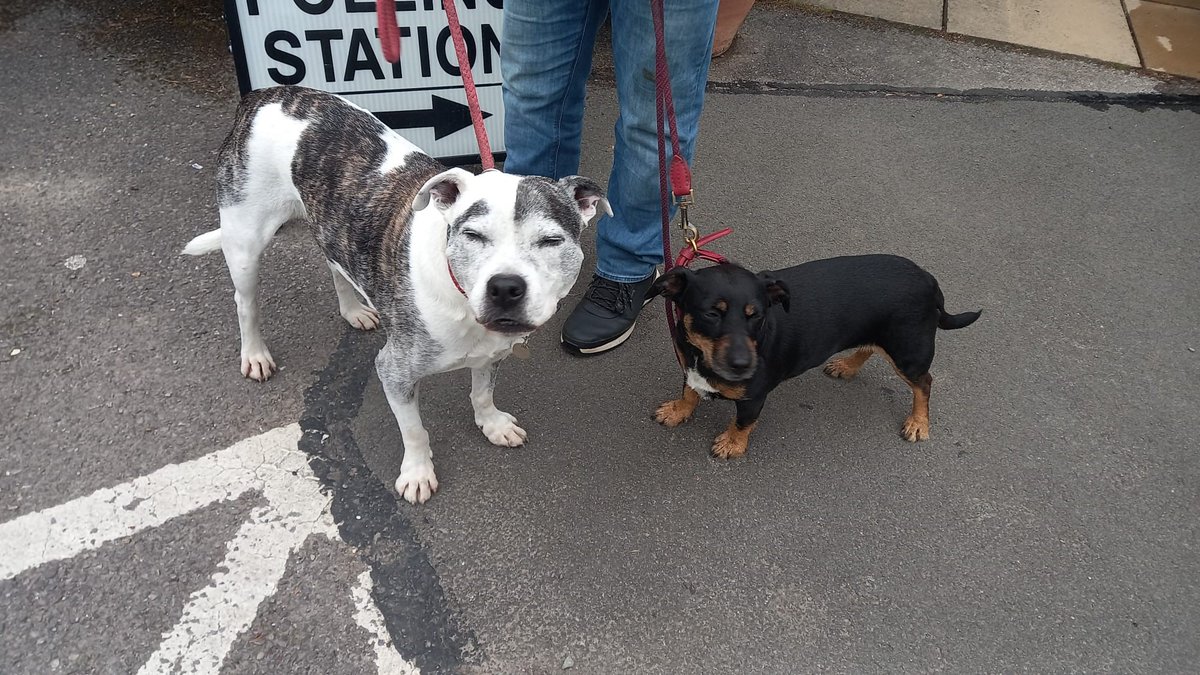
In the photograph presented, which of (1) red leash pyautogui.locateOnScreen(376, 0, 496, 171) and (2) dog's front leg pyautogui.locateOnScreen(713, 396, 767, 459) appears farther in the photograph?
(2) dog's front leg pyautogui.locateOnScreen(713, 396, 767, 459)

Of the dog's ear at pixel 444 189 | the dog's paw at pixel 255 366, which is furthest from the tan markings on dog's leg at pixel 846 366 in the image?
the dog's paw at pixel 255 366

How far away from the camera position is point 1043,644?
2.62 m

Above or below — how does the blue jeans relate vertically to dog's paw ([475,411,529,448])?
above

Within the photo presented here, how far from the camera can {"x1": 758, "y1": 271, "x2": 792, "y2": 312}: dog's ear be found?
8.95ft

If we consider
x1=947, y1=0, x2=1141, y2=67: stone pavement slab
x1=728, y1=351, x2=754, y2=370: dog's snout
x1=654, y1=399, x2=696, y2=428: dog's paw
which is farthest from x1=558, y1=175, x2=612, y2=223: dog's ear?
x1=947, y1=0, x2=1141, y2=67: stone pavement slab

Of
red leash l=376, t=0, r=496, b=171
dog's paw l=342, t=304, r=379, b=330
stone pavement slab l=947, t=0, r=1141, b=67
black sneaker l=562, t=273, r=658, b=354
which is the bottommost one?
dog's paw l=342, t=304, r=379, b=330

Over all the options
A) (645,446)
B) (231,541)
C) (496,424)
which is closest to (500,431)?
(496,424)

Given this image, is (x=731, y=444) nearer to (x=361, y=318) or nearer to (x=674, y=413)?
(x=674, y=413)

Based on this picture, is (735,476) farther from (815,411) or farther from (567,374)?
(567,374)

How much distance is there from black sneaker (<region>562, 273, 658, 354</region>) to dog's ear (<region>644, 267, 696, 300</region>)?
78 centimetres

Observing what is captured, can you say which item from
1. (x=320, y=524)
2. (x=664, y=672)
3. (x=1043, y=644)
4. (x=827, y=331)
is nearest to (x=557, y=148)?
(x=827, y=331)

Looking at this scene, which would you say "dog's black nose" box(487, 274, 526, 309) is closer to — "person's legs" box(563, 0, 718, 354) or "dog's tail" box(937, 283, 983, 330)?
"person's legs" box(563, 0, 718, 354)

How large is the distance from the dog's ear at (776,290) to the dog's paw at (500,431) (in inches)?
A: 45.6

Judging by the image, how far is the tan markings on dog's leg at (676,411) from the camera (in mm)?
3211
